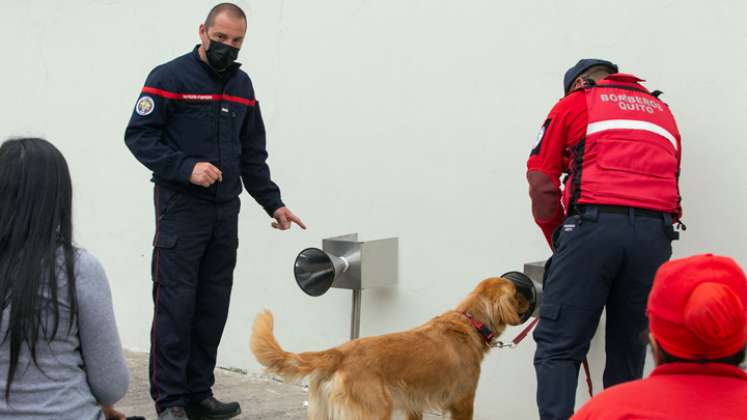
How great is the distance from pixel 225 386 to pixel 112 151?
2016 millimetres

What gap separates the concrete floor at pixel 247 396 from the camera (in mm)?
5074

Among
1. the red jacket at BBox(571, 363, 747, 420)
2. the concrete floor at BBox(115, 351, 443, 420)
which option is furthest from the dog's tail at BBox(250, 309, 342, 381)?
the red jacket at BBox(571, 363, 747, 420)

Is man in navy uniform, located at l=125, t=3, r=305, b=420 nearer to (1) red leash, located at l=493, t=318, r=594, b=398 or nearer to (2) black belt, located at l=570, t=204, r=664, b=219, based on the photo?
(1) red leash, located at l=493, t=318, r=594, b=398

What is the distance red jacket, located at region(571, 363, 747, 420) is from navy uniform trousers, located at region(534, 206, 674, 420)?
1759mm

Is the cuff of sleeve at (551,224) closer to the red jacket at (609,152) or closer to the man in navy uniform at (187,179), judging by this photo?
the red jacket at (609,152)

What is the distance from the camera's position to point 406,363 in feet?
13.3

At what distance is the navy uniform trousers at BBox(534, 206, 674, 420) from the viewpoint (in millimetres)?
3600

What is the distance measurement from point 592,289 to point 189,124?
81.7 inches

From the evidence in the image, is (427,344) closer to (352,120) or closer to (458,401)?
(458,401)

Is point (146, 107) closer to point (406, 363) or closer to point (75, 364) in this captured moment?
point (406, 363)

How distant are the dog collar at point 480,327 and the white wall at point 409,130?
427mm

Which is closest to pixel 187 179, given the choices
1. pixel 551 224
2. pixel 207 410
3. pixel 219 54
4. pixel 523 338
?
pixel 219 54

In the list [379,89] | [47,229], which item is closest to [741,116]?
[379,89]

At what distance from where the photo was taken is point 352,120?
17.7ft
